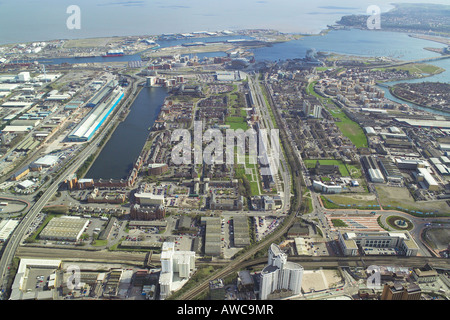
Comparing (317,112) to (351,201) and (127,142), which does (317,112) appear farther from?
(127,142)

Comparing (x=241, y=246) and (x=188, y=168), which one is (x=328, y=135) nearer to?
(x=188, y=168)

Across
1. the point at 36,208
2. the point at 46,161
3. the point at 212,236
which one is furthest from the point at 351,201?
the point at 46,161

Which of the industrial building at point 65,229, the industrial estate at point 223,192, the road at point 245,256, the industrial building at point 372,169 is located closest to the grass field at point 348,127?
the industrial estate at point 223,192

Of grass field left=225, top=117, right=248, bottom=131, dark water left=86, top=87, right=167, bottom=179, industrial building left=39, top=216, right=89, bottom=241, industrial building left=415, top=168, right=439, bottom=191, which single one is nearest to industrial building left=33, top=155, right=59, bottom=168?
dark water left=86, top=87, right=167, bottom=179

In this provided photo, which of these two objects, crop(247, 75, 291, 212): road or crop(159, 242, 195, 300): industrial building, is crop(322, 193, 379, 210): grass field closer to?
crop(247, 75, 291, 212): road

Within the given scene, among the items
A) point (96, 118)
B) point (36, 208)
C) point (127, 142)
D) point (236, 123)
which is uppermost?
point (96, 118)
